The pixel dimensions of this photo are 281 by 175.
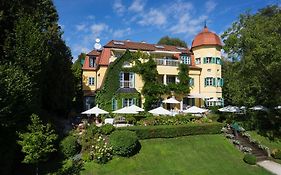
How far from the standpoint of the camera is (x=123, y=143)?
84.7ft

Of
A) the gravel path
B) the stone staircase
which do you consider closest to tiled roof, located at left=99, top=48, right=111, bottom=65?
the stone staircase

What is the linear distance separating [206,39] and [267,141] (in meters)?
20.6

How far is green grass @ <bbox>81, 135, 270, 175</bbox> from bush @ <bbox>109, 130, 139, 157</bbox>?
1.90 feet

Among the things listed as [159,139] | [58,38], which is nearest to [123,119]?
[159,139]

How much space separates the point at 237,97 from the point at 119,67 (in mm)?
Result: 15539

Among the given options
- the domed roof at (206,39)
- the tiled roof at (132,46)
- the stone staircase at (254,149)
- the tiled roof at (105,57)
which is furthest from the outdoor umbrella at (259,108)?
the tiled roof at (105,57)

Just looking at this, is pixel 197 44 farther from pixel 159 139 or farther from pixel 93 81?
pixel 159 139

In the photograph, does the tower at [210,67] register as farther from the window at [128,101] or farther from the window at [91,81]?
the window at [91,81]

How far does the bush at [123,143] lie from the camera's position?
25.8 metres

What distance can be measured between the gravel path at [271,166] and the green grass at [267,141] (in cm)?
387

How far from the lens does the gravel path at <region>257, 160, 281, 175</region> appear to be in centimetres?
2648

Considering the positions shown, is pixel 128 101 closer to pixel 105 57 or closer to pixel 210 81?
pixel 105 57

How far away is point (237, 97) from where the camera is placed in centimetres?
3784

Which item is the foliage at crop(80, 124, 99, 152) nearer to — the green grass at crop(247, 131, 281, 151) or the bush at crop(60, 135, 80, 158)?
the bush at crop(60, 135, 80, 158)
